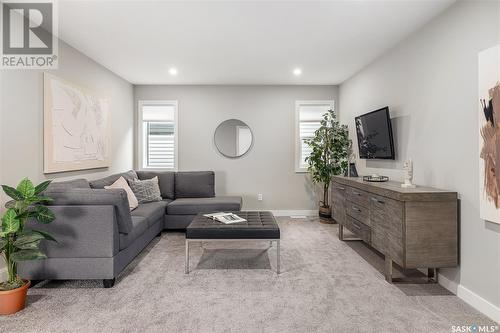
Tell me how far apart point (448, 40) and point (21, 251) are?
13.1 ft

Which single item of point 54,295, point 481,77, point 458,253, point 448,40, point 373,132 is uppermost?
point 448,40

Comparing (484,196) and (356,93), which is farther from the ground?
(356,93)

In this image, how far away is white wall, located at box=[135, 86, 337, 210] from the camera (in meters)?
5.35

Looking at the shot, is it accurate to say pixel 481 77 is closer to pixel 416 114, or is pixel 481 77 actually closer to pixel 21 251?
pixel 416 114

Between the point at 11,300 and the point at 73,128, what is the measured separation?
213cm

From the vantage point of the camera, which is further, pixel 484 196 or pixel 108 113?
pixel 108 113

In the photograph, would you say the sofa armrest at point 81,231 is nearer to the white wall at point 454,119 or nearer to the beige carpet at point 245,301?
the beige carpet at point 245,301

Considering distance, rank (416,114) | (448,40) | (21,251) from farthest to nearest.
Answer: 1. (416,114)
2. (448,40)
3. (21,251)

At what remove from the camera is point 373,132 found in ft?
12.0

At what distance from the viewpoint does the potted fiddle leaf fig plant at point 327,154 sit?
4.80 m

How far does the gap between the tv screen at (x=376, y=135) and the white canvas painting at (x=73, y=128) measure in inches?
152

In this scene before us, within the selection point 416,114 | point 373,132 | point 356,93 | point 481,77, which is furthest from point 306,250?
point 356,93

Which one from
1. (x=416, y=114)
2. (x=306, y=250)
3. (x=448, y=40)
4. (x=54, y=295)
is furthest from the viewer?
(x=306, y=250)

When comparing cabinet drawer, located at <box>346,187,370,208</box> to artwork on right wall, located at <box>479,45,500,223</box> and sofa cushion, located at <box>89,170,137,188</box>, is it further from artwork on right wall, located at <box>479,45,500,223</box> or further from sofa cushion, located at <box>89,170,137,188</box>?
sofa cushion, located at <box>89,170,137,188</box>
